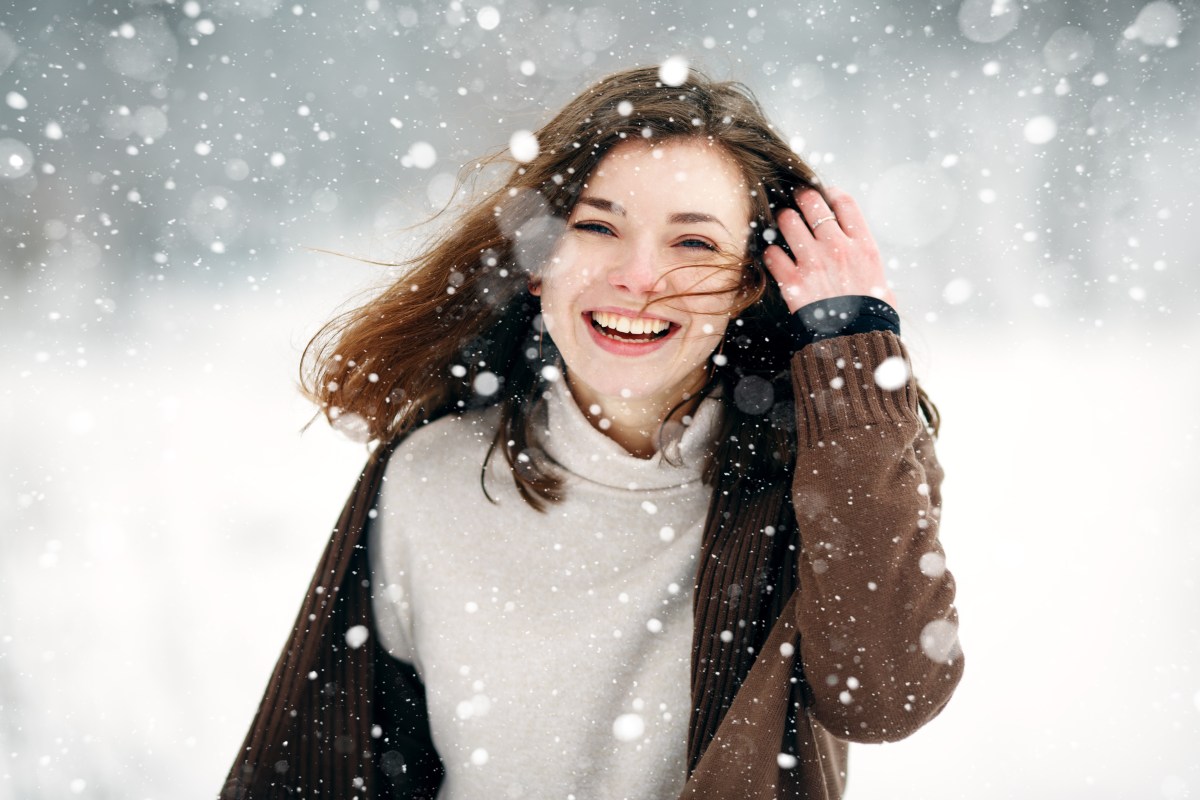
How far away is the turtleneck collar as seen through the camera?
1.39m

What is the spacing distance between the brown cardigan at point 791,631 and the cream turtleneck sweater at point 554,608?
8 cm

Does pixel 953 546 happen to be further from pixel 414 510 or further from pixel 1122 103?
pixel 414 510

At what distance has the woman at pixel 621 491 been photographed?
113cm

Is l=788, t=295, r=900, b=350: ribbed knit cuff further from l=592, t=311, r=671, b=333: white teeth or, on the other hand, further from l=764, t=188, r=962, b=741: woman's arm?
l=592, t=311, r=671, b=333: white teeth

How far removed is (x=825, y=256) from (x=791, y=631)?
0.56m

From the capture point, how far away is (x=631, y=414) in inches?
56.4

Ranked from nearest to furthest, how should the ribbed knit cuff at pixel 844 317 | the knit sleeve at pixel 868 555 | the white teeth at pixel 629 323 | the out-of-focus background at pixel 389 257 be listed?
the knit sleeve at pixel 868 555
the ribbed knit cuff at pixel 844 317
the white teeth at pixel 629 323
the out-of-focus background at pixel 389 257

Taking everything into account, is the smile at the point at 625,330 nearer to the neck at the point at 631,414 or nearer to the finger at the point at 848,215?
the neck at the point at 631,414

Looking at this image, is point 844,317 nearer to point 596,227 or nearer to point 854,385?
point 854,385

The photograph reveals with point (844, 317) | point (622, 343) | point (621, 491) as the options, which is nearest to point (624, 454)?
point (621, 491)

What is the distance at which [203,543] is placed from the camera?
9.30 ft

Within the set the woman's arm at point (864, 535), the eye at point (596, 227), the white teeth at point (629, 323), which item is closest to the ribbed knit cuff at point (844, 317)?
the woman's arm at point (864, 535)

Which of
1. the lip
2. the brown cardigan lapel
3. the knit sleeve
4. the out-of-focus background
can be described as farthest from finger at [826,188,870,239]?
the out-of-focus background

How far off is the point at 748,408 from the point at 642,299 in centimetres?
30
